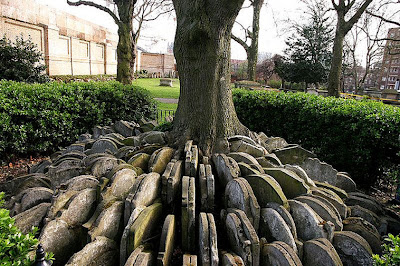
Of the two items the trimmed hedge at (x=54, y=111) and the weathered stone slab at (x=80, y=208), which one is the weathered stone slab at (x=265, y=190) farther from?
the trimmed hedge at (x=54, y=111)

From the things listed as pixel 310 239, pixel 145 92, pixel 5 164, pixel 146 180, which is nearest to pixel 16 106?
pixel 5 164

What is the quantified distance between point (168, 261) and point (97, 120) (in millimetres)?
5796

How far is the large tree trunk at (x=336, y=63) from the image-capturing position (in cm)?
1160

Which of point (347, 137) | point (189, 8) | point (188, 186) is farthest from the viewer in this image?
point (347, 137)

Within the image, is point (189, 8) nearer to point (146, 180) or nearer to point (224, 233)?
point (146, 180)

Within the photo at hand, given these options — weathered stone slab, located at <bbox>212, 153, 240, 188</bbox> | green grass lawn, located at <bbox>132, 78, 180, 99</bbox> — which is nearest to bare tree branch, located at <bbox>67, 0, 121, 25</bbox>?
green grass lawn, located at <bbox>132, 78, 180, 99</bbox>

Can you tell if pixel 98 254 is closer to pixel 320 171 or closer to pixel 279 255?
pixel 279 255

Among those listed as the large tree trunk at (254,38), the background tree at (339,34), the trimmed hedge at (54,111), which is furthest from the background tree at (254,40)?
the trimmed hedge at (54,111)

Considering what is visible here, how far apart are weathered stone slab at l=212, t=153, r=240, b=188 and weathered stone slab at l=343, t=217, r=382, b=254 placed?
1.35m

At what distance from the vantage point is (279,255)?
2352mm

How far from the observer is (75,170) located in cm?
384

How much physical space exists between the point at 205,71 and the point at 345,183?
2807 mm

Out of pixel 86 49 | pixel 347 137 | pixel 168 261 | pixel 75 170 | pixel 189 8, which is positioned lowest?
pixel 168 261

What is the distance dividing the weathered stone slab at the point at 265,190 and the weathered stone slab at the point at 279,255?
1.79 ft
